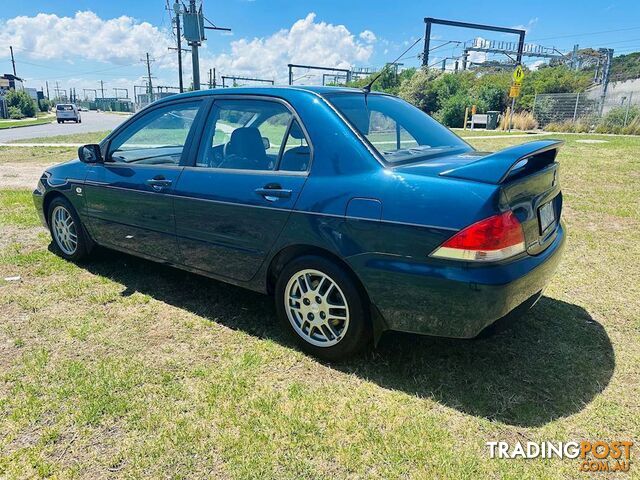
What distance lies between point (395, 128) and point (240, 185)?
1171 millimetres

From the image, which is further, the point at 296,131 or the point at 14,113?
the point at 14,113

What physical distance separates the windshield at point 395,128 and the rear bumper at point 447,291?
0.69 meters

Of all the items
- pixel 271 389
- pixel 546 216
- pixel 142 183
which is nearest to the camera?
pixel 271 389

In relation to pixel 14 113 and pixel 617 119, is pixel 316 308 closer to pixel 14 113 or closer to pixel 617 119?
pixel 617 119

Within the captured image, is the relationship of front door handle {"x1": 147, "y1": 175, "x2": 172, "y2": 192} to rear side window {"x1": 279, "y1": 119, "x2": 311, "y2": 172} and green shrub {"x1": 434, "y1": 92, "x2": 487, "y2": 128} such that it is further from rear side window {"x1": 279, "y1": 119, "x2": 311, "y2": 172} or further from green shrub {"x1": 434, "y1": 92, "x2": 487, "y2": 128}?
green shrub {"x1": 434, "y1": 92, "x2": 487, "y2": 128}

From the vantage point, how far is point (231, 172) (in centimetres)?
325

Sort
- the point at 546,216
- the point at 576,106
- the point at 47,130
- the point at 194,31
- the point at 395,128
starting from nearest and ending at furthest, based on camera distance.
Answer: the point at 546,216, the point at 395,128, the point at 194,31, the point at 576,106, the point at 47,130

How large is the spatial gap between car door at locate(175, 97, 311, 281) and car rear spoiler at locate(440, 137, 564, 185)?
38.2 inches

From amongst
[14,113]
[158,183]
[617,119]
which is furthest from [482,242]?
[14,113]

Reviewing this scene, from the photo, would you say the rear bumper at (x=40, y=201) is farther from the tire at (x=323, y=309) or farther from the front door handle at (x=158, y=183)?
the tire at (x=323, y=309)

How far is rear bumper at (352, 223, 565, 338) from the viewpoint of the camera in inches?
93.0

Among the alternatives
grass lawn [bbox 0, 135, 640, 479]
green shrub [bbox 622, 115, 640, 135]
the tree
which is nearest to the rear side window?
grass lawn [bbox 0, 135, 640, 479]

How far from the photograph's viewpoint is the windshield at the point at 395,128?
116 inches

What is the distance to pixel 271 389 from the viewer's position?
8.92 ft
